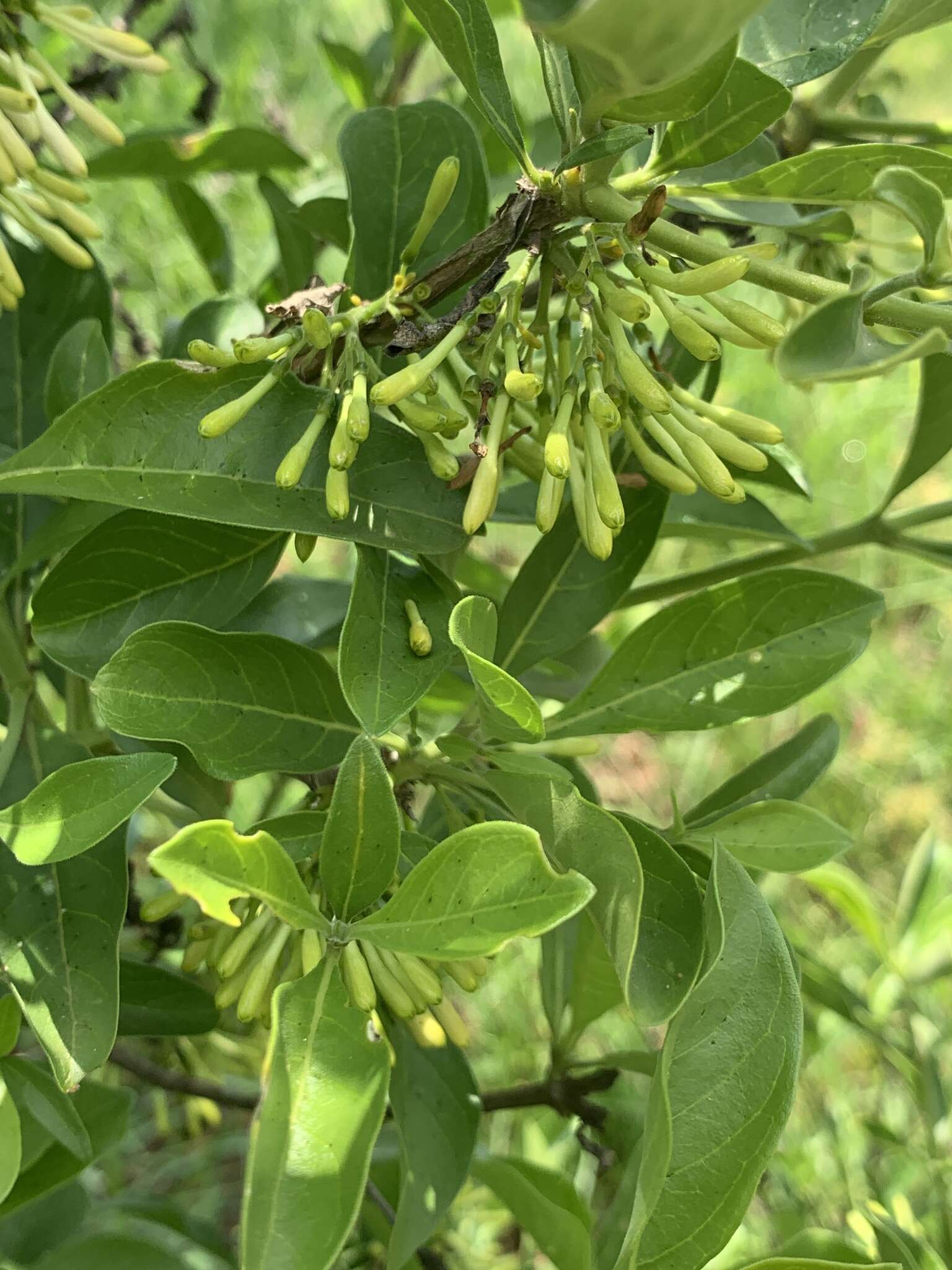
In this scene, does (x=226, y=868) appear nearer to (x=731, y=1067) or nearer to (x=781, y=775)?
(x=731, y=1067)

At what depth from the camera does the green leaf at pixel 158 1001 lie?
795mm

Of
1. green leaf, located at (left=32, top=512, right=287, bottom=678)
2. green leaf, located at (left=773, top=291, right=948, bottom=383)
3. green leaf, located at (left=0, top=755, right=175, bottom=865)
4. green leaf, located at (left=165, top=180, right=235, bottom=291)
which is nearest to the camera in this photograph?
green leaf, located at (left=773, top=291, right=948, bottom=383)

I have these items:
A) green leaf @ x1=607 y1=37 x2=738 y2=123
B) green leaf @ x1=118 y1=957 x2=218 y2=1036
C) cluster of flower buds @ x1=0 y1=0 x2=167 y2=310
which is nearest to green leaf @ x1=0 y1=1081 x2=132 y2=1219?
green leaf @ x1=118 y1=957 x2=218 y2=1036

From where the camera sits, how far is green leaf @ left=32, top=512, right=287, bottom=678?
26.2 inches

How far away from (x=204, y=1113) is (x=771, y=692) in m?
0.80

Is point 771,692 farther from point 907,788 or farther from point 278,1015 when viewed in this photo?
point 907,788

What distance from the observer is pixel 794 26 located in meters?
0.62

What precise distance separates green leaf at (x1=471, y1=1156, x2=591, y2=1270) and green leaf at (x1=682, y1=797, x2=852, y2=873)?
250mm

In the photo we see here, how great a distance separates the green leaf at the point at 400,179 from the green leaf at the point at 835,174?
8.8 inches

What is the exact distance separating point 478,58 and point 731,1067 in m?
0.55

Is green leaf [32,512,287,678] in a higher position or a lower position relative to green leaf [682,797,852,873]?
higher

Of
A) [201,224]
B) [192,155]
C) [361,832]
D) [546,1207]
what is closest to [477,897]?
[361,832]

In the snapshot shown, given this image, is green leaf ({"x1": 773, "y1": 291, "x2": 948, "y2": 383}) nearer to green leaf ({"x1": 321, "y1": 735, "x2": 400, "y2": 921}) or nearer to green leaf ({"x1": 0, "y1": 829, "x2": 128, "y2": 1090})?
green leaf ({"x1": 321, "y1": 735, "x2": 400, "y2": 921})

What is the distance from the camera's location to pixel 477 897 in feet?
1.67
